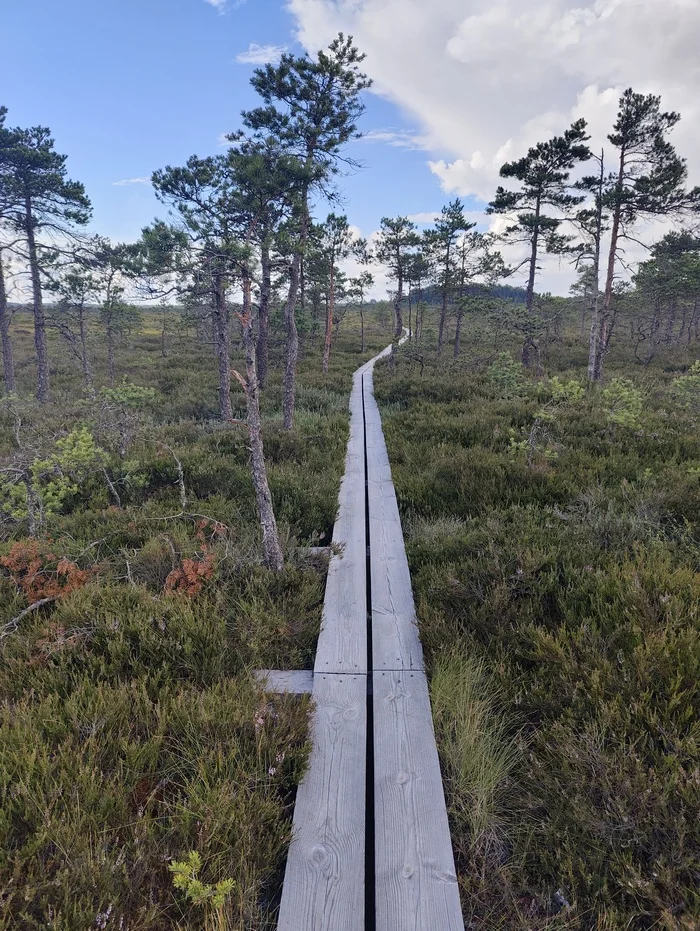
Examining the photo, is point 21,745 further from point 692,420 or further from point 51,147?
point 51,147

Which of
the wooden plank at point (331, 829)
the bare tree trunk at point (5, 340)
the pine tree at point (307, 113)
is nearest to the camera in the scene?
the wooden plank at point (331, 829)

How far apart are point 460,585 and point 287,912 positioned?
2.77 meters

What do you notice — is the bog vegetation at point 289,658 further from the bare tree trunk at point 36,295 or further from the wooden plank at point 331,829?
the bare tree trunk at point 36,295

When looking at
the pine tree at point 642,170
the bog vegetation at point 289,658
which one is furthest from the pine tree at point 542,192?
the bog vegetation at point 289,658

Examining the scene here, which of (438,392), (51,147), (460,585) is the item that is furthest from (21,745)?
(51,147)

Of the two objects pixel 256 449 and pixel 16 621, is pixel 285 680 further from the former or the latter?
pixel 16 621

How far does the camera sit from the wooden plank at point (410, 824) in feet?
6.51

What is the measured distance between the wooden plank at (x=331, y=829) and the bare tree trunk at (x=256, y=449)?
5.88 feet

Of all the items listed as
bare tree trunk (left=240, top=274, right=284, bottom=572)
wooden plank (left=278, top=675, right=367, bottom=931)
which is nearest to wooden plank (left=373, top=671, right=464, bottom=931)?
wooden plank (left=278, top=675, right=367, bottom=931)

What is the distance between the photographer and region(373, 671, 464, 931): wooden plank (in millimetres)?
1984

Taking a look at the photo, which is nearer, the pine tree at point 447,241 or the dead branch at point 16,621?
A: the dead branch at point 16,621

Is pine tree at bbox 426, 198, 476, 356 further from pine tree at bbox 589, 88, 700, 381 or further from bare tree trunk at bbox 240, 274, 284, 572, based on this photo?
bare tree trunk at bbox 240, 274, 284, 572

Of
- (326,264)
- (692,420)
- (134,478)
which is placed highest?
(326,264)

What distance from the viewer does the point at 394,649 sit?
3.69 metres
